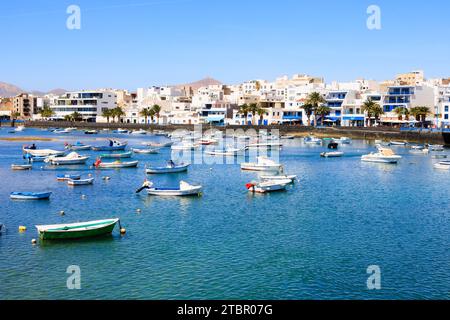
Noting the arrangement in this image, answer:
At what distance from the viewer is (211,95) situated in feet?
545

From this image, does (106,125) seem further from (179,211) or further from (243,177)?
(179,211)

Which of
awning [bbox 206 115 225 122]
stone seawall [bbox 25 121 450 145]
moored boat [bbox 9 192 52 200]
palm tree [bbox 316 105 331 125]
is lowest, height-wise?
moored boat [bbox 9 192 52 200]

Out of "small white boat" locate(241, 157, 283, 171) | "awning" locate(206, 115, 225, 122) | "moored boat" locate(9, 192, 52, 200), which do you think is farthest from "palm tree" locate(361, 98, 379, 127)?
"moored boat" locate(9, 192, 52, 200)

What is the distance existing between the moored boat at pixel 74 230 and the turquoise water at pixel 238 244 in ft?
1.78

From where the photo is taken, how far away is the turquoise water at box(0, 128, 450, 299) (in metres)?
22.4

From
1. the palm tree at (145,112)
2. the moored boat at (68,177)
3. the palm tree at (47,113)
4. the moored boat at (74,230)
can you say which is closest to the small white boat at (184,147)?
the moored boat at (68,177)

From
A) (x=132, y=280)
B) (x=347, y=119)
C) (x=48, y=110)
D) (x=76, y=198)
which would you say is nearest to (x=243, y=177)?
(x=76, y=198)

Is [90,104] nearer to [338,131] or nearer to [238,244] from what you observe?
[338,131]

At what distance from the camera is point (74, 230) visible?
94.2 ft

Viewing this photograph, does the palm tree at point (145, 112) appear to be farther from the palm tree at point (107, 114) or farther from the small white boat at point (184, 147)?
the small white boat at point (184, 147)

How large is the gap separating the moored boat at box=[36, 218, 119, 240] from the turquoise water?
542 millimetres

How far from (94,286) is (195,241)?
745cm

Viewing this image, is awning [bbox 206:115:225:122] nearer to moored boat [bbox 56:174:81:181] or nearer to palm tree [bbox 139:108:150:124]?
palm tree [bbox 139:108:150:124]

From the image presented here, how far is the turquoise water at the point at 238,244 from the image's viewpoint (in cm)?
2238
